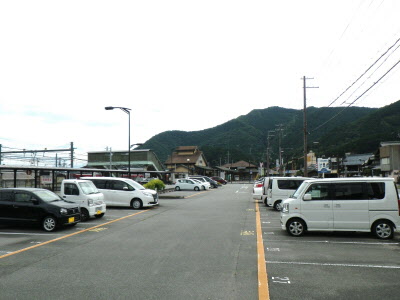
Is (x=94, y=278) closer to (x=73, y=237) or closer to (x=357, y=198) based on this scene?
(x=73, y=237)

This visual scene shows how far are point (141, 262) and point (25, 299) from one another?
7.91 feet

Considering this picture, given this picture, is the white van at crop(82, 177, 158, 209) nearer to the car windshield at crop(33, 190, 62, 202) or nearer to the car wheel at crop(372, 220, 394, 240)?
the car windshield at crop(33, 190, 62, 202)

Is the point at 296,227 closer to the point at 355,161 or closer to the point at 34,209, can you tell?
the point at 34,209

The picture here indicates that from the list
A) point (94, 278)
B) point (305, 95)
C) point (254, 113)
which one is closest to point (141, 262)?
point (94, 278)

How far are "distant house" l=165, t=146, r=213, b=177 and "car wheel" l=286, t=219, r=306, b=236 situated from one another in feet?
211

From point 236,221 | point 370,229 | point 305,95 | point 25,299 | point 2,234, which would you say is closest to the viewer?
point 25,299

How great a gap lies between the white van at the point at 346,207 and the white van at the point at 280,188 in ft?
22.0

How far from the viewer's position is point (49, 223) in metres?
10.5

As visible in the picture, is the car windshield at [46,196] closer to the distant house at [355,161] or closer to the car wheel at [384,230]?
the car wheel at [384,230]

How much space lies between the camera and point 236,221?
12.9 meters

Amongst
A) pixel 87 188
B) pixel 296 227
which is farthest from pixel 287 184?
pixel 87 188

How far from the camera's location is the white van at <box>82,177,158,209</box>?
17.5 meters

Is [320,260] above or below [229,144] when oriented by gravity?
below

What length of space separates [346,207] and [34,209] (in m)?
9.86
